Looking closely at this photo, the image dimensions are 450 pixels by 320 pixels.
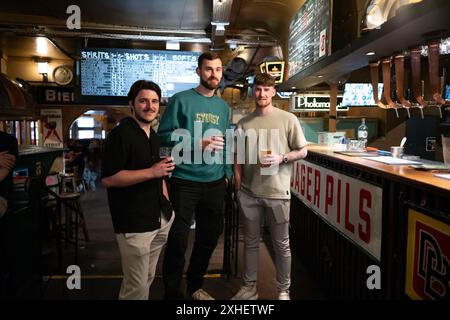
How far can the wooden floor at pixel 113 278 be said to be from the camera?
123 inches

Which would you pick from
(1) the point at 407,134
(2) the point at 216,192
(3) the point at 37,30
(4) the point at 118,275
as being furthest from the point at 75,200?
(1) the point at 407,134

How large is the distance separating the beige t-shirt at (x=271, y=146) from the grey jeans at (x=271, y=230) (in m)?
0.07

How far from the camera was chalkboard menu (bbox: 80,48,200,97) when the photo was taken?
561 centimetres

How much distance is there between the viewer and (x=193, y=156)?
263 cm

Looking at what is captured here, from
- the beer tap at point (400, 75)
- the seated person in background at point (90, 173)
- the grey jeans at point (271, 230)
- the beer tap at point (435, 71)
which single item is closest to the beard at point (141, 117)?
the grey jeans at point (271, 230)

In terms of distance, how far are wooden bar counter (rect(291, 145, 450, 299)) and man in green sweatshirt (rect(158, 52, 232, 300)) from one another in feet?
3.21

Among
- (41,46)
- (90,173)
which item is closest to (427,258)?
(41,46)

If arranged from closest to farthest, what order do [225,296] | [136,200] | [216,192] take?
[136,200] → [216,192] → [225,296]

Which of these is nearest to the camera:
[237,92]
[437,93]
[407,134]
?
[437,93]

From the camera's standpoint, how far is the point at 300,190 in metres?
4.15

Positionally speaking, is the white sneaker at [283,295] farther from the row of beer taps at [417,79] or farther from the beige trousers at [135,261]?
the row of beer taps at [417,79]

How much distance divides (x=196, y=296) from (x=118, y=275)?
115 centimetres

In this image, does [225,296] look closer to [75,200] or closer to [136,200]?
[136,200]

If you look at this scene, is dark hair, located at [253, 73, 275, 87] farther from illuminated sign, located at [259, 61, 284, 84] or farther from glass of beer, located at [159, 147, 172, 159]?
illuminated sign, located at [259, 61, 284, 84]
